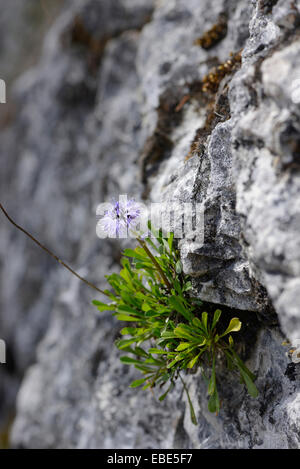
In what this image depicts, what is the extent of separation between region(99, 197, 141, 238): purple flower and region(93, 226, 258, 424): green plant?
127 mm

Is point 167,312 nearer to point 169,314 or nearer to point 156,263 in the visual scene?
point 169,314

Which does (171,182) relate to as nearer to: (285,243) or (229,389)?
(285,243)

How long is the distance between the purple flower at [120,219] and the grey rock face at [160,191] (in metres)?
0.45

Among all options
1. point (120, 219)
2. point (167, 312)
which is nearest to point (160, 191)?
point (120, 219)

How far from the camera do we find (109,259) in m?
4.66

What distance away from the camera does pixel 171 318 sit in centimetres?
282

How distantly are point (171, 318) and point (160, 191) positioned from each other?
1185 millimetres

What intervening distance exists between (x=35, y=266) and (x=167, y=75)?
14.9 ft

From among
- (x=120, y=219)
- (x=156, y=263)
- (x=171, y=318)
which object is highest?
(x=120, y=219)

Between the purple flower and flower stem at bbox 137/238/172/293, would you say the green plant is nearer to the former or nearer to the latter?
flower stem at bbox 137/238/172/293

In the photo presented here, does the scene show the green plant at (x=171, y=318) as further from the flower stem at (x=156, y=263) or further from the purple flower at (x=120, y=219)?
the purple flower at (x=120, y=219)

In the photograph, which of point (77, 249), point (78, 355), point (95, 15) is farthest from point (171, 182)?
point (95, 15)

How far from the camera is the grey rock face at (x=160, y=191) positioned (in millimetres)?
2039

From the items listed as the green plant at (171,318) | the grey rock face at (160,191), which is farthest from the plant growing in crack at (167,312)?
Answer: the grey rock face at (160,191)
